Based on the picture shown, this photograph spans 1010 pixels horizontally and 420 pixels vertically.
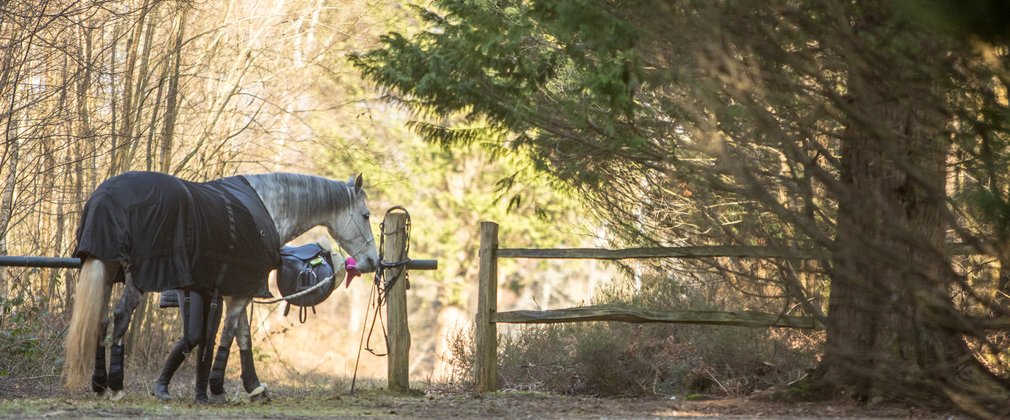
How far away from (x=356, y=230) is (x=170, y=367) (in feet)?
5.46

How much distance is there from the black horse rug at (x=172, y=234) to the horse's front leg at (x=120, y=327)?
16 centimetres

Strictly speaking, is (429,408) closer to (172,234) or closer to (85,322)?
(172,234)

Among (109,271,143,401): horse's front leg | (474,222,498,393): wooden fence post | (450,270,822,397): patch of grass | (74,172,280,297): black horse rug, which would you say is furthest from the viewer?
(474,222,498,393): wooden fence post

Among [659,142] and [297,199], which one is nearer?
[297,199]

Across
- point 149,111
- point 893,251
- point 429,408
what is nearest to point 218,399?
point 429,408

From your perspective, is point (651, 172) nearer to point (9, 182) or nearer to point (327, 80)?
point (9, 182)

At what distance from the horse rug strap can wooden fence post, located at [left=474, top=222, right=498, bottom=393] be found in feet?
4.12

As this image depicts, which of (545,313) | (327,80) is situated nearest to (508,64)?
(545,313)

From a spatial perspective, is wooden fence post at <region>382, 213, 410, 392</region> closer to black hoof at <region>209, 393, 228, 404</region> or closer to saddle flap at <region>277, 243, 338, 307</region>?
saddle flap at <region>277, 243, 338, 307</region>

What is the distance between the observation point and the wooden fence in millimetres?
7414

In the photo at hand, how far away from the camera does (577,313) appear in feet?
26.4

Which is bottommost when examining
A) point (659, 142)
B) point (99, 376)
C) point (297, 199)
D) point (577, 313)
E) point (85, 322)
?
point (99, 376)

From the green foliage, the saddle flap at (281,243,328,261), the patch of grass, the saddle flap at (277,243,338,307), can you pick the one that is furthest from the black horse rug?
the patch of grass

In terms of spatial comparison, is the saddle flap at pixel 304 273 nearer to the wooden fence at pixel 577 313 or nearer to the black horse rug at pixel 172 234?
the black horse rug at pixel 172 234
